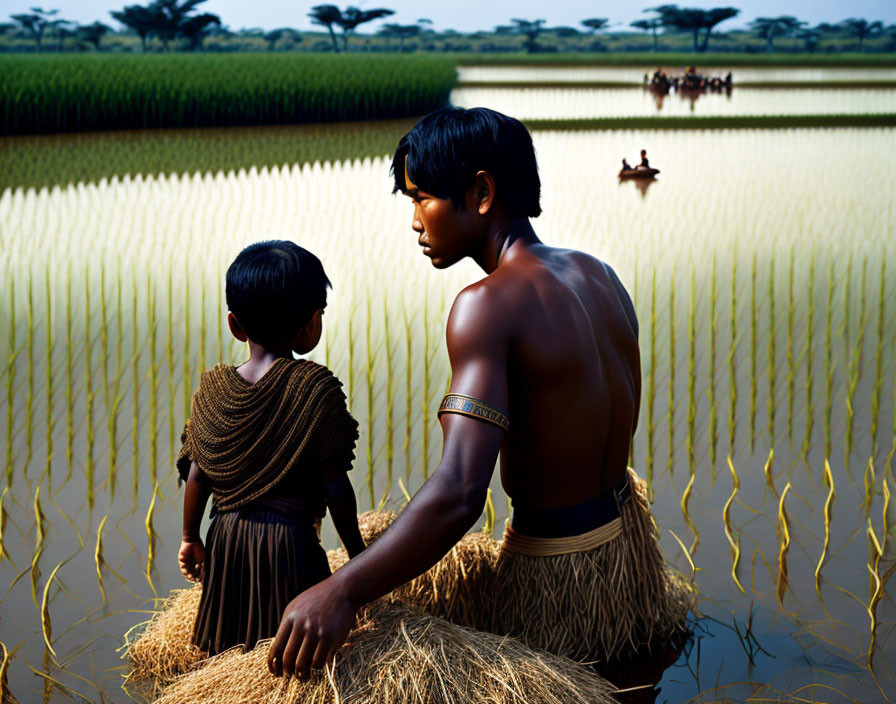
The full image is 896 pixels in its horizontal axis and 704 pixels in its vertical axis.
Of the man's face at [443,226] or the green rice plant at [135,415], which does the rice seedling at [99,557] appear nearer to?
the green rice plant at [135,415]

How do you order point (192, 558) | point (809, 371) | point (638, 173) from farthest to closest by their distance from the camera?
point (638, 173) → point (809, 371) → point (192, 558)

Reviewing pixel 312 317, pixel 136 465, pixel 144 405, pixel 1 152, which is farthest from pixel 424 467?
pixel 1 152

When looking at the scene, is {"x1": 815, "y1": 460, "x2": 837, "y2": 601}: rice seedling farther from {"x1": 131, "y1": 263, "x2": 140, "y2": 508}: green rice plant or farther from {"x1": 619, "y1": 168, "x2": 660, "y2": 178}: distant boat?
{"x1": 619, "y1": 168, "x2": 660, "y2": 178}: distant boat

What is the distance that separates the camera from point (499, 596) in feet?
6.48

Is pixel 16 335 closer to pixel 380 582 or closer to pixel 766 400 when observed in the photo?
pixel 766 400

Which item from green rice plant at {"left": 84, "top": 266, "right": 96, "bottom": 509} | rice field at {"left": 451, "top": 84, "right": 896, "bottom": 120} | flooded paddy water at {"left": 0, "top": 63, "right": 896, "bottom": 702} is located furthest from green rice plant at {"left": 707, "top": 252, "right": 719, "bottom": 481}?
rice field at {"left": 451, "top": 84, "right": 896, "bottom": 120}

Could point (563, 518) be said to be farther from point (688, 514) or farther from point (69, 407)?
point (69, 407)

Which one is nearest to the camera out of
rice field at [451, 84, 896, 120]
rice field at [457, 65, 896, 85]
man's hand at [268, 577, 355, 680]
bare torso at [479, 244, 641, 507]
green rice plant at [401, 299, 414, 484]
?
man's hand at [268, 577, 355, 680]

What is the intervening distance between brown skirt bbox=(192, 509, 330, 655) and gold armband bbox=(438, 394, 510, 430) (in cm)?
39

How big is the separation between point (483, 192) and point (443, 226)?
9 cm

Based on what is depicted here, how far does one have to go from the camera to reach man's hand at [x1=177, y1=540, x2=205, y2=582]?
79.6 inches

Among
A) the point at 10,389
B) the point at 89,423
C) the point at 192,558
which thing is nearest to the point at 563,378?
the point at 192,558

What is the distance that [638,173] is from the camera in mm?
9406

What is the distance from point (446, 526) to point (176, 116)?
15.5 m
